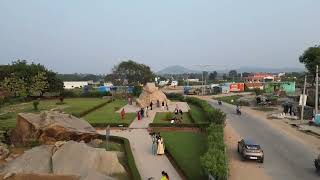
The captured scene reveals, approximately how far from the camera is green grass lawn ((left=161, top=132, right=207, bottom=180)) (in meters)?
23.0

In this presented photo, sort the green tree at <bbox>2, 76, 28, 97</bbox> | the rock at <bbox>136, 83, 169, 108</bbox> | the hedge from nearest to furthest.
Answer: the hedge < the rock at <bbox>136, 83, 169, 108</bbox> < the green tree at <bbox>2, 76, 28, 97</bbox>

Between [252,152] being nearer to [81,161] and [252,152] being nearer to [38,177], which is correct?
[81,161]

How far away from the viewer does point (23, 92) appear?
65.2 m

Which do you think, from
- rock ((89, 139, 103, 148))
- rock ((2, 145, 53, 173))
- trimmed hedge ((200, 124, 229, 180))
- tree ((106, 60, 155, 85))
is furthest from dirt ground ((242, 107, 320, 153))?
tree ((106, 60, 155, 85))

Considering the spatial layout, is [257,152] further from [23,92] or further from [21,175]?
[23,92]

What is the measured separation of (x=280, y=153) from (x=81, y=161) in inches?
623

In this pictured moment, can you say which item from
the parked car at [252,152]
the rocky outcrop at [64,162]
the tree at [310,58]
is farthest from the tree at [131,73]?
the rocky outcrop at [64,162]

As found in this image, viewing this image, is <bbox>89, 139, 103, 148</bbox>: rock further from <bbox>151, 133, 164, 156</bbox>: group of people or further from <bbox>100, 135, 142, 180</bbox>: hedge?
<bbox>151, 133, 164, 156</bbox>: group of people

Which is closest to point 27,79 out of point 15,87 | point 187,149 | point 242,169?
point 15,87

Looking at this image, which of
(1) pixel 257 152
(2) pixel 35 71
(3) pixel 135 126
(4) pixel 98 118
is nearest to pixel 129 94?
(2) pixel 35 71

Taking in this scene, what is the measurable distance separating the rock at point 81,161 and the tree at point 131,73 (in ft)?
349

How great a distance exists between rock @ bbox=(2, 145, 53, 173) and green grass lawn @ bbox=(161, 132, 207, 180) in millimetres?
7235

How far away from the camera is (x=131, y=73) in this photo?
13188cm

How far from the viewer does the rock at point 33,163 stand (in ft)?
70.8
